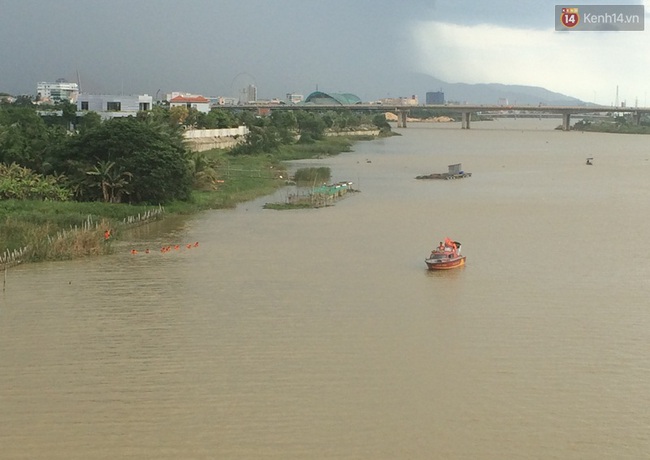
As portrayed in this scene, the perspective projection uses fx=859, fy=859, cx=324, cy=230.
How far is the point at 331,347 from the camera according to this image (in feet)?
28.9

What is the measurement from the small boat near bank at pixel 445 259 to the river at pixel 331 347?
0.19 metres

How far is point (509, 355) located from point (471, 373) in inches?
28.0

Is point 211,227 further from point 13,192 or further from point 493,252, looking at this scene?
point 493,252

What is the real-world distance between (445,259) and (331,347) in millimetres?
4090

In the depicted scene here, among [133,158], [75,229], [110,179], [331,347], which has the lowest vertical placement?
[331,347]

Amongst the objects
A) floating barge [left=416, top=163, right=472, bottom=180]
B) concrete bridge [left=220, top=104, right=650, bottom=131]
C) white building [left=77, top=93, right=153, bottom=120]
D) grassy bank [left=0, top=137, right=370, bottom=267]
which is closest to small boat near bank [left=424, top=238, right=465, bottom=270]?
grassy bank [left=0, top=137, right=370, bottom=267]

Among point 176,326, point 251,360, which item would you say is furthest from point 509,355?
point 176,326

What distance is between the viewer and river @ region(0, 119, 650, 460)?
6.67 meters

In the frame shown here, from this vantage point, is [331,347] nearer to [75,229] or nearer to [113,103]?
[75,229]

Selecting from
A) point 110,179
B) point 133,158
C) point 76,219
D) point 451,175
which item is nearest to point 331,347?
point 76,219

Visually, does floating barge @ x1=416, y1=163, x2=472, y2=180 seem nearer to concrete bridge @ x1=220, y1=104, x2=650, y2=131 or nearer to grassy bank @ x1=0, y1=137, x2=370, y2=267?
grassy bank @ x1=0, y1=137, x2=370, y2=267

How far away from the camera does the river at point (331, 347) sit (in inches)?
263

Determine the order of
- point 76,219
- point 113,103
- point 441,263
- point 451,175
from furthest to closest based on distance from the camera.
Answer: point 113,103
point 451,175
point 76,219
point 441,263

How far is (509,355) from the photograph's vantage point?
8.63 m
